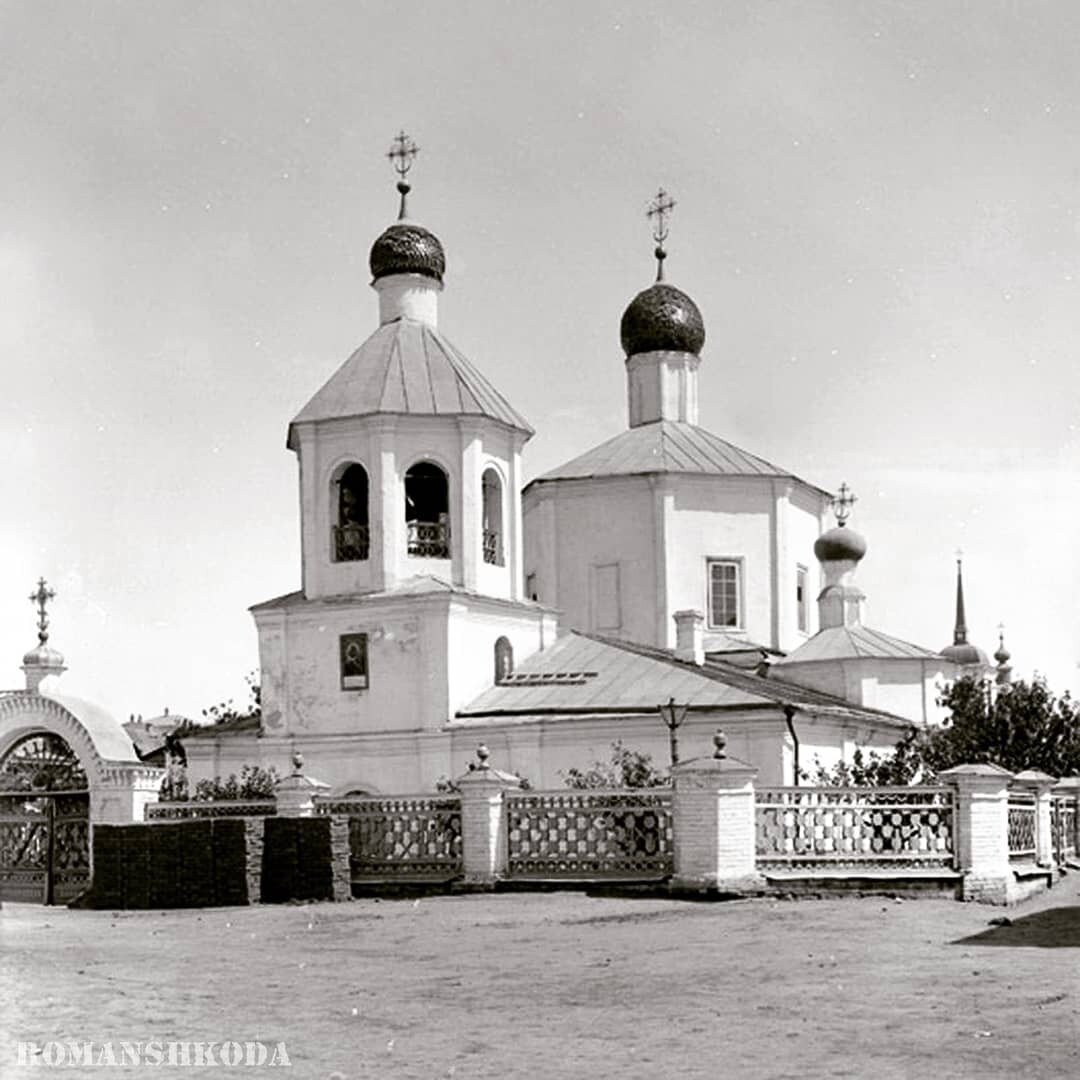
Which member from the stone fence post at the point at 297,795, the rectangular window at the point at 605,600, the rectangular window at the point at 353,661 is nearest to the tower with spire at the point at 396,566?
the rectangular window at the point at 353,661

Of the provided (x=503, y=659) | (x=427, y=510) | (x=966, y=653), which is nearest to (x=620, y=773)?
(x=503, y=659)

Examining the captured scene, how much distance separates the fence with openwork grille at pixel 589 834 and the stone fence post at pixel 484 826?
0.11 metres

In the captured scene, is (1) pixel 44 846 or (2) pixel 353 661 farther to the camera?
(2) pixel 353 661

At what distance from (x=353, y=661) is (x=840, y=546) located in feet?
42.5

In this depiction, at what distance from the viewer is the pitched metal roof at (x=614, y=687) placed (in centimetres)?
3094

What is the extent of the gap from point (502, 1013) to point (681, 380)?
31735 mm

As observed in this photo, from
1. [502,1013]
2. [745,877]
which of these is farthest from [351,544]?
[502,1013]

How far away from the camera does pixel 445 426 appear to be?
32281 millimetres

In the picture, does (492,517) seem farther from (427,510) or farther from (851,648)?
(851,648)

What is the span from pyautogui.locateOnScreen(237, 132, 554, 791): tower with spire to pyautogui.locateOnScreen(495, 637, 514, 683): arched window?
1.6 inches

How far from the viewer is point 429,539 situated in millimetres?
32531

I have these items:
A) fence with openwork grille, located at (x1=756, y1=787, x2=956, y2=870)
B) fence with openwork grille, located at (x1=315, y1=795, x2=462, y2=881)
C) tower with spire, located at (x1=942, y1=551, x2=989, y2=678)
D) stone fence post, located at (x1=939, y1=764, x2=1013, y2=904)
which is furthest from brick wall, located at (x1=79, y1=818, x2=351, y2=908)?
tower with spire, located at (x1=942, y1=551, x2=989, y2=678)

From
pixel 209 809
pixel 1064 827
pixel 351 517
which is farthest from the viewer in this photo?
pixel 351 517

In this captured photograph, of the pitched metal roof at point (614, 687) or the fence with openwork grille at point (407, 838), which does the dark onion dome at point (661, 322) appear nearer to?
the pitched metal roof at point (614, 687)
